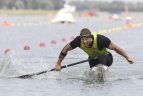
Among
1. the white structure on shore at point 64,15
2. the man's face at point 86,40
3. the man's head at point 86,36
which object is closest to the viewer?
the man's head at point 86,36

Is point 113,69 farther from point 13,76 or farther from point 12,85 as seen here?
point 12,85

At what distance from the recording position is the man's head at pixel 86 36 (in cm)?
1912

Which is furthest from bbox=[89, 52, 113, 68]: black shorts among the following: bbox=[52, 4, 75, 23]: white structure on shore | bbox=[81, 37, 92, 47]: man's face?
bbox=[52, 4, 75, 23]: white structure on shore

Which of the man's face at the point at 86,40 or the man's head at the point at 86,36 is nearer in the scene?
the man's head at the point at 86,36

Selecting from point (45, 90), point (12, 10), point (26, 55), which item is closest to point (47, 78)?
point (45, 90)

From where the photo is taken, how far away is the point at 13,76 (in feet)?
73.4

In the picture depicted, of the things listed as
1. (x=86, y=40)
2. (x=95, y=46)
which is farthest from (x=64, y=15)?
(x=86, y=40)

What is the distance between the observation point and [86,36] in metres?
19.2

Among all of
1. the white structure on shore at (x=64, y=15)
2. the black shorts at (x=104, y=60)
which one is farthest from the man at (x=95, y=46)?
the white structure on shore at (x=64, y=15)

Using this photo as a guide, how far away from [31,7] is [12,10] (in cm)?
1799

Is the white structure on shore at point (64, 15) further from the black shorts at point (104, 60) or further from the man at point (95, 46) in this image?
the man at point (95, 46)

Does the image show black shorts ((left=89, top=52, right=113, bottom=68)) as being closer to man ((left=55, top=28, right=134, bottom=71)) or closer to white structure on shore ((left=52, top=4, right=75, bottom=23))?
man ((left=55, top=28, right=134, bottom=71))

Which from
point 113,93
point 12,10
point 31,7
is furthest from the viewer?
point 31,7

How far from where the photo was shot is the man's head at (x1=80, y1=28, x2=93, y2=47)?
1912cm
